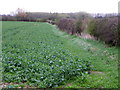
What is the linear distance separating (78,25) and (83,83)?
66.2 feet

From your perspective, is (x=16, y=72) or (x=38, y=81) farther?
(x=16, y=72)

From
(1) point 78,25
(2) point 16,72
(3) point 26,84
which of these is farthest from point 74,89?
(1) point 78,25

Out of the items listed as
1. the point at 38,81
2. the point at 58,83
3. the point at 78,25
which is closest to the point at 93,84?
the point at 58,83

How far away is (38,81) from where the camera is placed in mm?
6328

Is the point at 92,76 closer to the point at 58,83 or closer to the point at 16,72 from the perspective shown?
the point at 58,83

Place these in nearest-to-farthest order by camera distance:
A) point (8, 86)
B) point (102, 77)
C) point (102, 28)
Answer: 1. point (8, 86)
2. point (102, 77)
3. point (102, 28)

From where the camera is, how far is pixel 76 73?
290 inches

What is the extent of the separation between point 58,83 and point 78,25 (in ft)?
67.1

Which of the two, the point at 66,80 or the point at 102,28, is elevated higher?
the point at 102,28

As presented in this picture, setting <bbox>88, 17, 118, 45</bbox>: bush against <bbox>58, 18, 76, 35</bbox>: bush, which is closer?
<bbox>88, 17, 118, 45</bbox>: bush

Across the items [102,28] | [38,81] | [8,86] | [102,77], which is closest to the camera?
[8,86]

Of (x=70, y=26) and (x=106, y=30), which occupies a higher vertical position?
(x=70, y=26)

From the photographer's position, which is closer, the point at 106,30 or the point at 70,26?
the point at 106,30

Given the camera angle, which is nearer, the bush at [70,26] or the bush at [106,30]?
the bush at [106,30]
